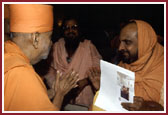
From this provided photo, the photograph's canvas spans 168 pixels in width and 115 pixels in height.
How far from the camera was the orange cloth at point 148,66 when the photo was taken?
5.77ft

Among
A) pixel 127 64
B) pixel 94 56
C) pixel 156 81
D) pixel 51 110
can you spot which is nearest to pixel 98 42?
pixel 94 56

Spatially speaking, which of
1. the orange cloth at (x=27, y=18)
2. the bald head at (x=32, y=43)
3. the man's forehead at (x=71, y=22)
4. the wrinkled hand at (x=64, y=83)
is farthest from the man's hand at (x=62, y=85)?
the man's forehead at (x=71, y=22)

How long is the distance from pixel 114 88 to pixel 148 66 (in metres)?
0.56

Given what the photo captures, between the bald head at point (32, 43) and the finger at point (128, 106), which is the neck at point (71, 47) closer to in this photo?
the bald head at point (32, 43)

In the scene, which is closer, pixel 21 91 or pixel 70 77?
pixel 21 91

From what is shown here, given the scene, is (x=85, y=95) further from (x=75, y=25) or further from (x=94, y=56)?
(x=75, y=25)

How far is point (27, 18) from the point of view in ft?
5.20

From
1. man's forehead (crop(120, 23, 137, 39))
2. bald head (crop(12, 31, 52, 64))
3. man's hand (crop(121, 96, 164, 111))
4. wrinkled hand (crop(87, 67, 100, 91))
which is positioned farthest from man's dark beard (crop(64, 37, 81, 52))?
man's hand (crop(121, 96, 164, 111))

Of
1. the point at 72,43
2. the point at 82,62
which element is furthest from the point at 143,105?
the point at 72,43

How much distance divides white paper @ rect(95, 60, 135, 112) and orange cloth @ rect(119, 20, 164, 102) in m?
0.35

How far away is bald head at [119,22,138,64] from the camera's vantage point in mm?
1945

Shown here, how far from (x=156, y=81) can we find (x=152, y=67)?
0.55 feet

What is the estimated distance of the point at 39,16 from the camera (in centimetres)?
161

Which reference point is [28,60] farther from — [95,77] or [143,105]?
[143,105]
